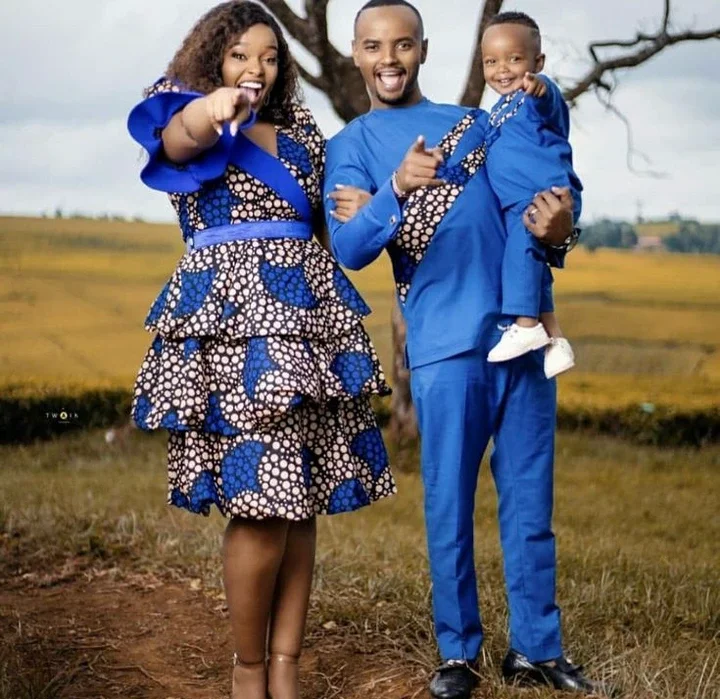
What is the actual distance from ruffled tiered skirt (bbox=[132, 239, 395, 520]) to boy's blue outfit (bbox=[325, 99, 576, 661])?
0.51 feet

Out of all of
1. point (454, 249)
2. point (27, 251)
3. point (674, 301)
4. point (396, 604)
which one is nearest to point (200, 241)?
point (454, 249)

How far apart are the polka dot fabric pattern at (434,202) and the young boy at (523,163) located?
0.25ft

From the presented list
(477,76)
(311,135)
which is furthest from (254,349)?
(477,76)

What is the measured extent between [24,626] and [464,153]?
7.03 feet

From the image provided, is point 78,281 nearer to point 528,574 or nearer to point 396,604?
point 396,604

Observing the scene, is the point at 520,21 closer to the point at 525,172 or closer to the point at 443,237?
the point at 525,172

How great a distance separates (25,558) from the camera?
502 centimetres

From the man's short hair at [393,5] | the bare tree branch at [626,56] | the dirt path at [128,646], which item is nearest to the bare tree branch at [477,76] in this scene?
the bare tree branch at [626,56]

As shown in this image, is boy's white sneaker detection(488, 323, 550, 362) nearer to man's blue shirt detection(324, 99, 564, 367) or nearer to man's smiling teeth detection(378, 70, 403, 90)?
man's blue shirt detection(324, 99, 564, 367)

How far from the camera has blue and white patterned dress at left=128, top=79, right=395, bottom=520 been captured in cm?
286

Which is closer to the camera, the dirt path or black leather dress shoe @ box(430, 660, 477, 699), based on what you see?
black leather dress shoe @ box(430, 660, 477, 699)

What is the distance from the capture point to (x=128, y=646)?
13.0 ft

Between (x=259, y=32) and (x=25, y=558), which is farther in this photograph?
(x=25, y=558)

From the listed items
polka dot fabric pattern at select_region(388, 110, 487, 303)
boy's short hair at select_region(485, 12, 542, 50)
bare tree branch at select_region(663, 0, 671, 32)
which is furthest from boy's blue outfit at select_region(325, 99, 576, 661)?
bare tree branch at select_region(663, 0, 671, 32)
